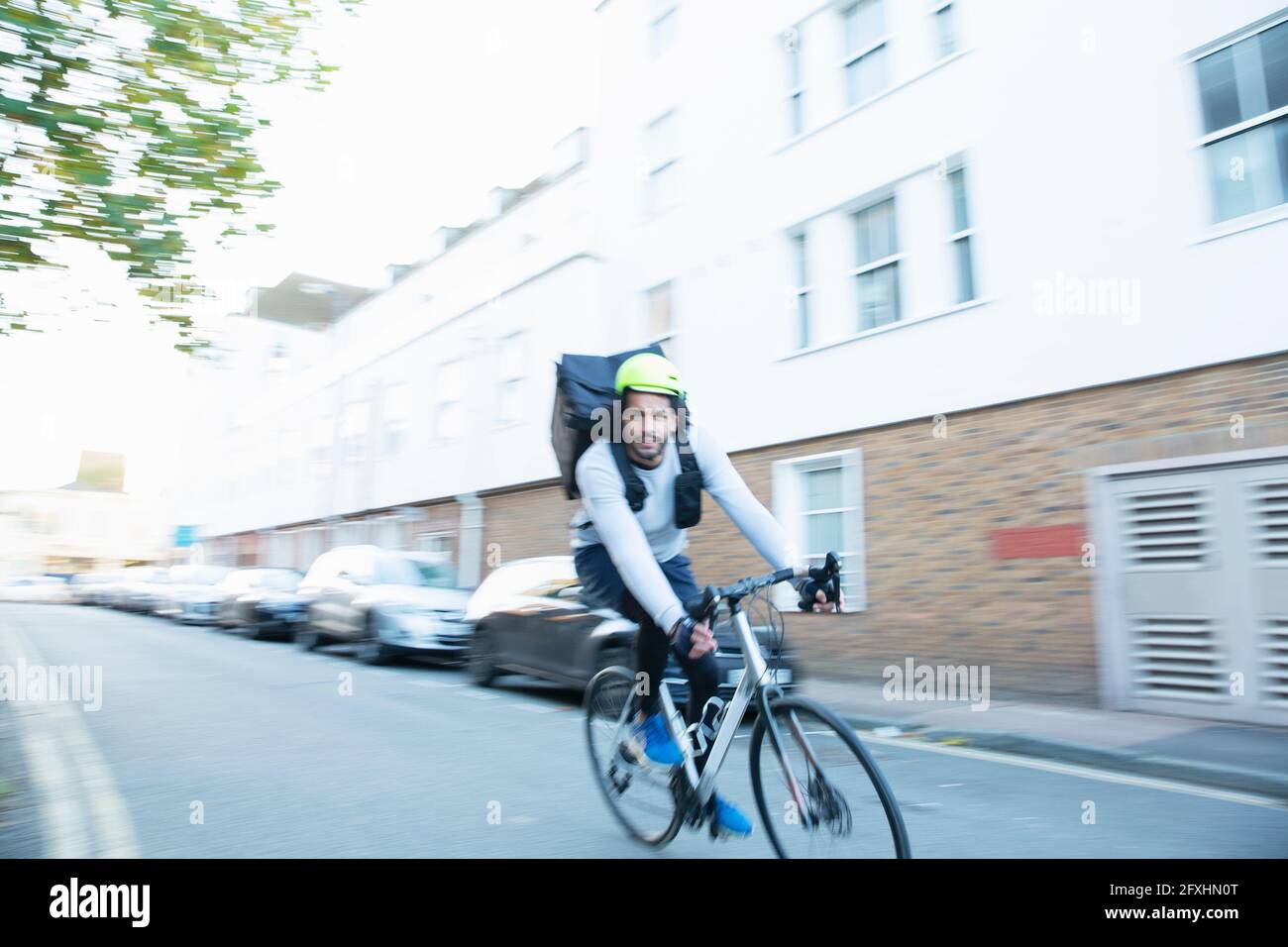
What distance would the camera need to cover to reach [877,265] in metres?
12.0

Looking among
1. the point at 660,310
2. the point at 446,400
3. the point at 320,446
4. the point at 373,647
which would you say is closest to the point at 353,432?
the point at 320,446

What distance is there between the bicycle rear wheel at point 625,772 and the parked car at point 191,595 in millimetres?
18239

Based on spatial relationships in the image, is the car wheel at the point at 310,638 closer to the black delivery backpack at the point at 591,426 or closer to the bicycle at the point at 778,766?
the bicycle at the point at 778,766

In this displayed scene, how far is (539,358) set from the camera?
1866 cm

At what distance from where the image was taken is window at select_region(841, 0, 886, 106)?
1232 centimetres

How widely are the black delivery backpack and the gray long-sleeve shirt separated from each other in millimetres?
45

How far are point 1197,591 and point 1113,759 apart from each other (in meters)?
2.68

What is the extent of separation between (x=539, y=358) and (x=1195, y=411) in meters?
12.5

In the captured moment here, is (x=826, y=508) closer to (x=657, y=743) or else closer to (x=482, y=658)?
(x=482, y=658)

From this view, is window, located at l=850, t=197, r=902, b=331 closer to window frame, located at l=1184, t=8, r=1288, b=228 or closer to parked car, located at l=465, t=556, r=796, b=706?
window frame, located at l=1184, t=8, r=1288, b=228

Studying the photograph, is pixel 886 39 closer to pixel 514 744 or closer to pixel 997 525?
pixel 997 525

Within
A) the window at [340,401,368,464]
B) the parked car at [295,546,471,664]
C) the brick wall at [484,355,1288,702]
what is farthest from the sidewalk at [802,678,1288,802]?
the window at [340,401,368,464]

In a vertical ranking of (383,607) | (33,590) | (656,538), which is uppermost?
(33,590)
